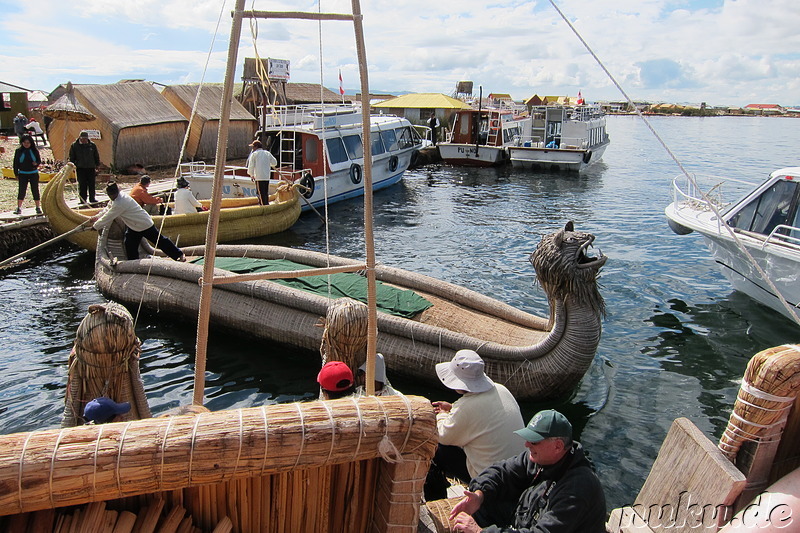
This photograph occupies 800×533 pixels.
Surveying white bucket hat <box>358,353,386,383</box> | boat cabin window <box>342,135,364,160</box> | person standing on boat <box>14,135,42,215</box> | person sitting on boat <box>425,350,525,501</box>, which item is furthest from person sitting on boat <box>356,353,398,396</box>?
boat cabin window <box>342,135,364,160</box>

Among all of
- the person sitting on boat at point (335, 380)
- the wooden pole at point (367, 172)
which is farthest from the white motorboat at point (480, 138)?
the person sitting on boat at point (335, 380)

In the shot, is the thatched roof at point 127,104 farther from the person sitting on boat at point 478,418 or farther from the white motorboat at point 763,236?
the person sitting on boat at point 478,418

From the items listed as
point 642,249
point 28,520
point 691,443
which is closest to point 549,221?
point 642,249

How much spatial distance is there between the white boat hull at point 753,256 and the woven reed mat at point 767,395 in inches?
214

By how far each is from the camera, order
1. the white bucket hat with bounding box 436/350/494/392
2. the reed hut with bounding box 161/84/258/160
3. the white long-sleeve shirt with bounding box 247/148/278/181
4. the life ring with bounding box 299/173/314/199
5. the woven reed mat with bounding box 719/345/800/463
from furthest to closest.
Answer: the reed hut with bounding box 161/84/258/160, the life ring with bounding box 299/173/314/199, the white long-sleeve shirt with bounding box 247/148/278/181, the white bucket hat with bounding box 436/350/494/392, the woven reed mat with bounding box 719/345/800/463

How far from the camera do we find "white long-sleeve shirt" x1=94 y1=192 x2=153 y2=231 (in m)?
8.47

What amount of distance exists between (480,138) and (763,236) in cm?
2546

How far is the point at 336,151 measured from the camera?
17875mm

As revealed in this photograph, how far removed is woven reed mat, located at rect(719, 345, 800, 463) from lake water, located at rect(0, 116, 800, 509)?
2.58 m

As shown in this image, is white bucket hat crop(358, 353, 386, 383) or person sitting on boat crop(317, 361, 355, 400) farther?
white bucket hat crop(358, 353, 386, 383)

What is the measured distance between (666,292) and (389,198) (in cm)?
1219

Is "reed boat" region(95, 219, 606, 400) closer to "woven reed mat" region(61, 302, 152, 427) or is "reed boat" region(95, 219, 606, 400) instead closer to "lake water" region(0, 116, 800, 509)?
"lake water" region(0, 116, 800, 509)

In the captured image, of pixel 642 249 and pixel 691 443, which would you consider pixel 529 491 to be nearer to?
pixel 691 443

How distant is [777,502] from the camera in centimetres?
244
